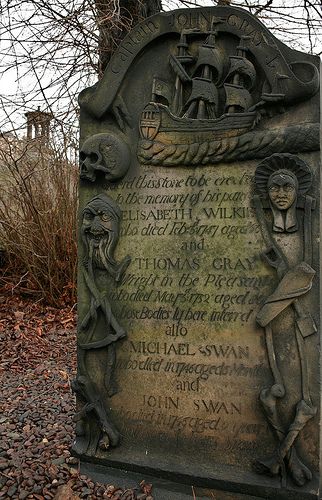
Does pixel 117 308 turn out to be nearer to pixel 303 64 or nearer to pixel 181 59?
pixel 181 59

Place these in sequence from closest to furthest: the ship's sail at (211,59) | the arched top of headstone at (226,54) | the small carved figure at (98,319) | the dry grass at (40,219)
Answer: the arched top of headstone at (226,54) < the ship's sail at (211,59) < the small carved figure at (98,319) < the dry grass at (40,219)

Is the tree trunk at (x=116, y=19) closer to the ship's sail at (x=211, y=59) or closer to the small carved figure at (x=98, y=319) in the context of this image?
the ship's sail at (x=211, y=59)

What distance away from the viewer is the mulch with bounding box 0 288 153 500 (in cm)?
341

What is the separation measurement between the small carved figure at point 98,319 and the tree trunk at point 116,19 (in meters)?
4.40

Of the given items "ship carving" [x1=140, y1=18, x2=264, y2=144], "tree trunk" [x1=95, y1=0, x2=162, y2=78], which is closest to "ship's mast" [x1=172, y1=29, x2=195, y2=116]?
Answer: "ship carving" [x1=140, y1=18, x2=264, y2=144]

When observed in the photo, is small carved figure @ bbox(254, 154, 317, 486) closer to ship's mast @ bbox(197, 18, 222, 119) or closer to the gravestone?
the gravestone

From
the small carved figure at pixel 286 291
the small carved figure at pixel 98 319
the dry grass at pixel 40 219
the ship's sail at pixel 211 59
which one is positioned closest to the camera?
the small carved figure at pixel 286 291

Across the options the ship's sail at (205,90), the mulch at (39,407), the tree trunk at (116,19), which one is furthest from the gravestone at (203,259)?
the tree trunk at (116,19)

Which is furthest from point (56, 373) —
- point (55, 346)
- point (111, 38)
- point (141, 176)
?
point (111, 38)

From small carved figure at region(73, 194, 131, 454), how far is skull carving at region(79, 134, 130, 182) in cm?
17

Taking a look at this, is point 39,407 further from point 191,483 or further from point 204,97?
point 204,97

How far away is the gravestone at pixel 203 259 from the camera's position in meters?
3.21

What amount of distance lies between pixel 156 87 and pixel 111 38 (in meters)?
4.53

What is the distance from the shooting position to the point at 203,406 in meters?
3.41
